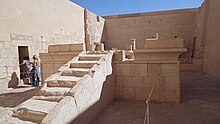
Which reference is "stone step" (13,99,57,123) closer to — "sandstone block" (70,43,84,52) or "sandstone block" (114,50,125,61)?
"sandstone block" (114,50,125,61)

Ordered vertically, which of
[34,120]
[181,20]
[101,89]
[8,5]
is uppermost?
[181,20]

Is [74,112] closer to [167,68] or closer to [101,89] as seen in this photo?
[101,89]

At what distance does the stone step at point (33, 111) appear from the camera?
2.58 meters

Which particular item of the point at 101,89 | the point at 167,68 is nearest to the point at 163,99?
the point at 167,68

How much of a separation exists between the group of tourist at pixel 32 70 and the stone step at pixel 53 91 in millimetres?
4647

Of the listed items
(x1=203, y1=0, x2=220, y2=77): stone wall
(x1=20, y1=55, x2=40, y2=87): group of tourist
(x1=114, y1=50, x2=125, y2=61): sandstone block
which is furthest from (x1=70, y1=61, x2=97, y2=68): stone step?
(x1=203, y1=0, x2=220, y2=77): stone wall

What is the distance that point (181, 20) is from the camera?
15.3 meters

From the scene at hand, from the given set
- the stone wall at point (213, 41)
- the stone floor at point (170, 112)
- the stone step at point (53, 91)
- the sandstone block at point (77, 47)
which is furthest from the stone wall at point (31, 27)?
the stone wall at point (213, 41)

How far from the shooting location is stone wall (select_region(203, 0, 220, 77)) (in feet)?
27.6

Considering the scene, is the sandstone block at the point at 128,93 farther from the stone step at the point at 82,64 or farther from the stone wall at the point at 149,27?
the stone wall at the point at 149,27

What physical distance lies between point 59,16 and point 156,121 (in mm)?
9891

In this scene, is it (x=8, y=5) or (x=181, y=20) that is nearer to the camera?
(x=8, y=5)

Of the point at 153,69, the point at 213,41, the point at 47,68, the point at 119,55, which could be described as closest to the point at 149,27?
the point at 213,41

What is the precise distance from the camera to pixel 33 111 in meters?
2.63
